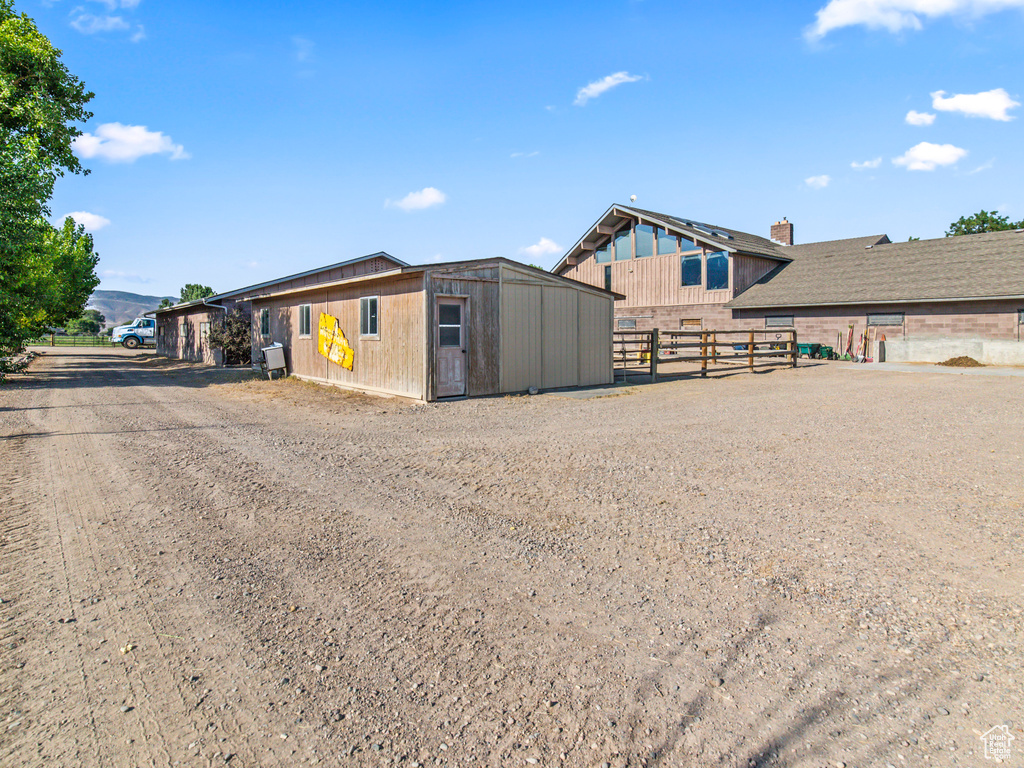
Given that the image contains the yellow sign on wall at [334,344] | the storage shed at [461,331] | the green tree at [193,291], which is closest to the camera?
the storage shed at [461,331]

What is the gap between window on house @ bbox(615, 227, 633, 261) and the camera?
96.2 ft

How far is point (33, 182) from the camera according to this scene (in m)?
8.30

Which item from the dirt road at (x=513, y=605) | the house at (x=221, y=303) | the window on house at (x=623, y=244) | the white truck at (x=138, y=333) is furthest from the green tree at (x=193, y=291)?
the dirt road at (x=513, y=605)

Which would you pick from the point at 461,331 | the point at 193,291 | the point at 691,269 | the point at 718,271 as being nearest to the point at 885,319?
the point at 718,271

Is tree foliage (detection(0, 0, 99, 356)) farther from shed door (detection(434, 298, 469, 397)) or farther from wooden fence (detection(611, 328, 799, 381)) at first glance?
wooden fence (detection(611, 328, 799, 381))

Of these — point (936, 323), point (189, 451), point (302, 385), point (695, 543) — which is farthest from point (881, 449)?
point (936, 323)

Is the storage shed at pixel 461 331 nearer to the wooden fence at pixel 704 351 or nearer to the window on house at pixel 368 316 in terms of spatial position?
the window on house at pixel 368 316

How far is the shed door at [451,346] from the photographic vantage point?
12781mm

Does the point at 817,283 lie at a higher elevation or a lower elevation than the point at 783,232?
lower

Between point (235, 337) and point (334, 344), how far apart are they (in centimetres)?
1057

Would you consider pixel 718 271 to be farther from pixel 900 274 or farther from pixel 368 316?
pixel 368 316

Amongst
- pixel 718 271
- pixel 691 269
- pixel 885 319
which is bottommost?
pixel 885 319

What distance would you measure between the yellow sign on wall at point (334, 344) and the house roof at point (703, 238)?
16.7 metres

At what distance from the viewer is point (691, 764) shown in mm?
2283
